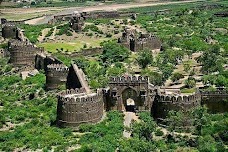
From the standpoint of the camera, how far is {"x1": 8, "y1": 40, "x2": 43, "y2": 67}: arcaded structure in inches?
3546

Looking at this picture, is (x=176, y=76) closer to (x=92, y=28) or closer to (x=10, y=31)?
(x=10, y=31)

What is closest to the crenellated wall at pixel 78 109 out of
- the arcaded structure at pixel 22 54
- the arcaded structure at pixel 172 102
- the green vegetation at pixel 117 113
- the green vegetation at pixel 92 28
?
the green vegetation at pixel 117 113

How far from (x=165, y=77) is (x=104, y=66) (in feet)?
47.9

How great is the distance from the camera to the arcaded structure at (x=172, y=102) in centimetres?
5562

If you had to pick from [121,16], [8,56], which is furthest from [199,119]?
[121,16]

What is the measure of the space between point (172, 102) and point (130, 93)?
18.3 feet

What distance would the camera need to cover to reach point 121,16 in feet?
470

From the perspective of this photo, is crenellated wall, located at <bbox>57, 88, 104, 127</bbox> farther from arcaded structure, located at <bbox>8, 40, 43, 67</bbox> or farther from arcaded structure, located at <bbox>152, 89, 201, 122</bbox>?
arcaded structure, located at <bbox>8, 40, 43, 67</bbox>

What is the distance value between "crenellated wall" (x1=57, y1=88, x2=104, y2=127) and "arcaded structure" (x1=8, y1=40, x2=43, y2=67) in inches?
1355

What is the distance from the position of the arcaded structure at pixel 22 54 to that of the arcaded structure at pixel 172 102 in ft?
121

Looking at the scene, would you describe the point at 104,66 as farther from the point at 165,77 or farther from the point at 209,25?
→ the point at 209,25

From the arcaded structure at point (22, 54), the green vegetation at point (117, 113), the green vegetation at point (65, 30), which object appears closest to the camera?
the green vegetation at point (117, 113)

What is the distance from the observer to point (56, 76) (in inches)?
2945

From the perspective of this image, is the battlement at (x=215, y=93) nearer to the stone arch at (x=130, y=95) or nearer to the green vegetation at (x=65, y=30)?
the stone arch at (x=130, y=95)
